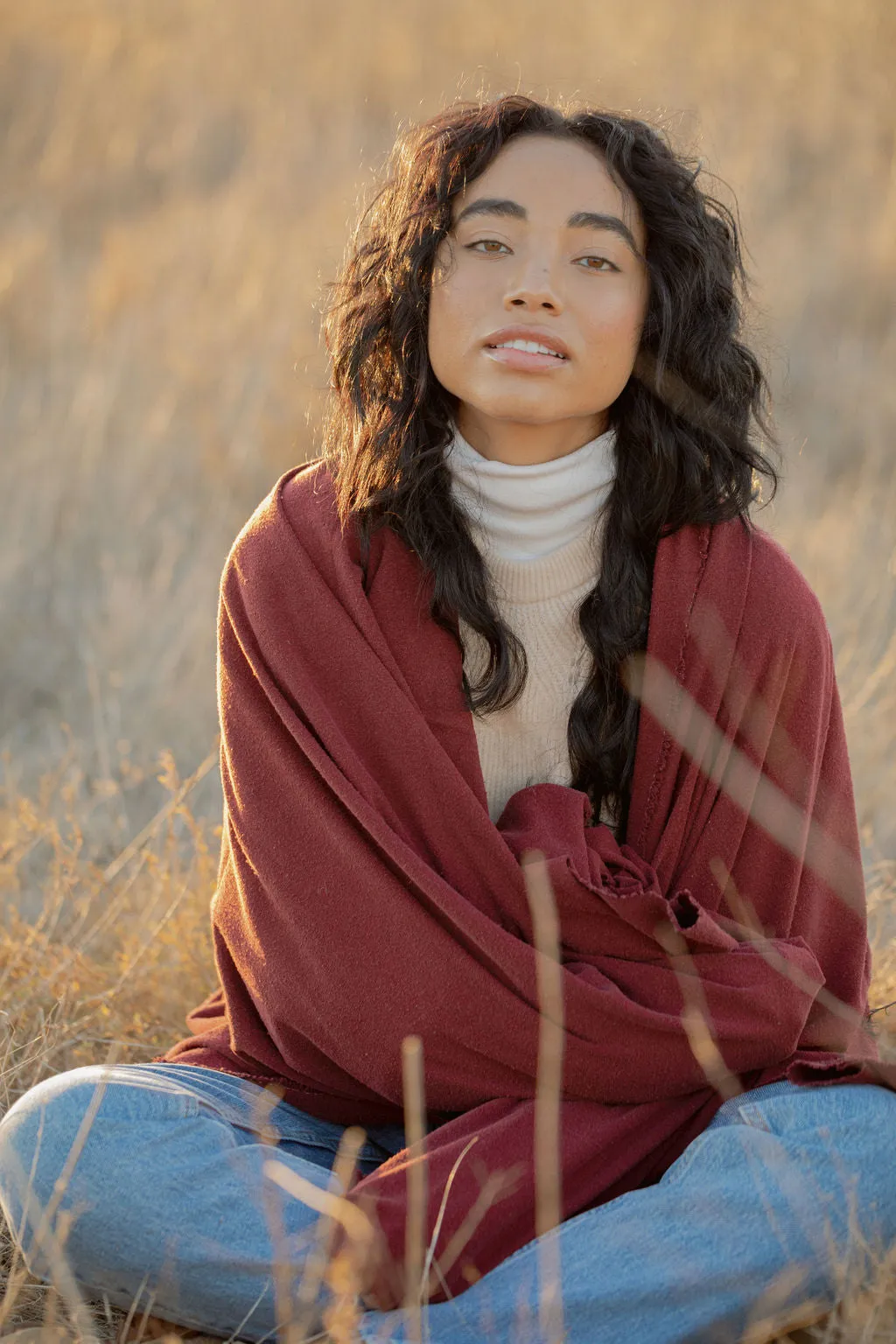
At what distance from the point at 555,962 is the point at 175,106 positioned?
7.74 m

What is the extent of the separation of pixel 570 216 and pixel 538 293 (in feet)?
0.53

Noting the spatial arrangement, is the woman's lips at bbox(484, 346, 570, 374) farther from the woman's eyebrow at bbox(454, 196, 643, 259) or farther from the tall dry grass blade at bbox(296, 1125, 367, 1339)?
the tall dry grass blade at bbox(296, 1125, 367, 1339)

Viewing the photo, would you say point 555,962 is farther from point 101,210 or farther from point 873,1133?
point 101,210

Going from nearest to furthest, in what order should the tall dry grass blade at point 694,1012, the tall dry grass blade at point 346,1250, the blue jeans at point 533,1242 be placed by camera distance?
the tall dry grass blade at point 346,1250, the blue jeans at point 533,1242, the tall dry grass blade at point 694,1012

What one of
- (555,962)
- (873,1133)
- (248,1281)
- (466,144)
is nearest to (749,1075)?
(873,1133)

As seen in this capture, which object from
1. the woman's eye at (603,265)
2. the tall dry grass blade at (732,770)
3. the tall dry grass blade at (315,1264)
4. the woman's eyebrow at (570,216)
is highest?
the woman's eyebrow at (570,216)

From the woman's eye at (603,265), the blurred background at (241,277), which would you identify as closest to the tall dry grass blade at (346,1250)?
the woman's eye at (603,265)

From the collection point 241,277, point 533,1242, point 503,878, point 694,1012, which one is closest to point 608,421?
point 503,878

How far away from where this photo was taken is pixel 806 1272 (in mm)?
2031

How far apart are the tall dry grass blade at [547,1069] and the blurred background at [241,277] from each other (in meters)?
1.38

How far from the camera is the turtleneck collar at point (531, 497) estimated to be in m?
2.38

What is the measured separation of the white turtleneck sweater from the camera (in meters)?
2.39

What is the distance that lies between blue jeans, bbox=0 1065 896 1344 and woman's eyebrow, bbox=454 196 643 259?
132 centimetres

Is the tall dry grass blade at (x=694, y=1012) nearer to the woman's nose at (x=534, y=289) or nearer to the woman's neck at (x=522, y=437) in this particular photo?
the woman's neck at (x=522, y=437)
